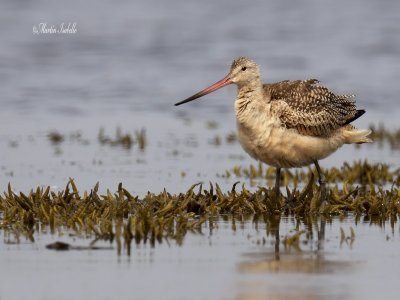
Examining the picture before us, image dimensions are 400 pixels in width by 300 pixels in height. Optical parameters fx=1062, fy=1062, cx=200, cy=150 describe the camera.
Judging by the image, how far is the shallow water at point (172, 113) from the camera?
695 centimetres

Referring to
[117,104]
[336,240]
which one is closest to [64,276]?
[336,240]

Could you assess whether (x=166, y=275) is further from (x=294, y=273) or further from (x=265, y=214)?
(x=265, y=214)

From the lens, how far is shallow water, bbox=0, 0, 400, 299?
274 inches

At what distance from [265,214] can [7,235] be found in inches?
89.8

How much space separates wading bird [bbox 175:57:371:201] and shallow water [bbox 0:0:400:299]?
75cm

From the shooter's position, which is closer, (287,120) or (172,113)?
(287,120)

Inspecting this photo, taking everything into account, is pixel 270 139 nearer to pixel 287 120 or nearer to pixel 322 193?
pixel 287 120

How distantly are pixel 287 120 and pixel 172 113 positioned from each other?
653 cm

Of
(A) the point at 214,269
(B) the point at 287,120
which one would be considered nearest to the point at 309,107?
(B) the point at 287,120

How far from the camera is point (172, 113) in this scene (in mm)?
15742

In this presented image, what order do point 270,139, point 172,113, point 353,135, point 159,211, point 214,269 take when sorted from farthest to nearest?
point 172,113 < point 353,135 < point 270,139 < point 159,211 < point 214,269

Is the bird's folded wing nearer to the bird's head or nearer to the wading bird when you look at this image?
the wading bird

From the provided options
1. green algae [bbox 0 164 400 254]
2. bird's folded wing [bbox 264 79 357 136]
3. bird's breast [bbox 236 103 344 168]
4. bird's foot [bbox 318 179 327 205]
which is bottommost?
green algae [bbox 0 164 400 254]

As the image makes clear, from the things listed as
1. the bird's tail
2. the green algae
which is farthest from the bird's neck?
the bird's tail
